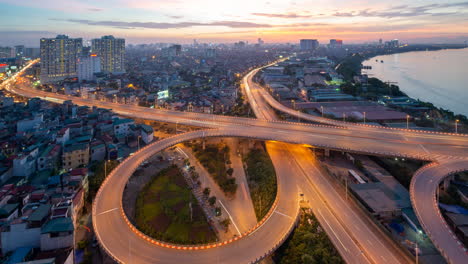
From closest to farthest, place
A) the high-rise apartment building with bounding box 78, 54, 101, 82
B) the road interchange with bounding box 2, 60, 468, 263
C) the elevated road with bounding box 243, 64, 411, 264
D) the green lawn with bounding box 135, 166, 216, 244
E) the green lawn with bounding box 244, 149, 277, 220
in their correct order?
the elevated road with bounding box 243, 64, 411, 264
the green lawn with bounding box 135, 166, 216, 244
the road interchange with bounding box 2, 60, 468, 263
the green lawn with bounding box 244, 149, 277, 220
the high-rise apartment building with bounding box 78, 54, 101, 82

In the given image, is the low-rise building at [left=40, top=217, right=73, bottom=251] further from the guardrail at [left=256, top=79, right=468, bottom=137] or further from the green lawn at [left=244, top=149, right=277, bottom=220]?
the guardrail at [left=256, top=79, right=468, bottom=137]

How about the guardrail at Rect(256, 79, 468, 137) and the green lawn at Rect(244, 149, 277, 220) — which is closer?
the green lawn at Rect(244, 149, 277, 220)

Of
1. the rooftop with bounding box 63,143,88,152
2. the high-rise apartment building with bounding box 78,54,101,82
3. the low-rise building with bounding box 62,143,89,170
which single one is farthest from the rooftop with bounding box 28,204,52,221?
the high-rise apartment building with bounding box 78,54,101,82

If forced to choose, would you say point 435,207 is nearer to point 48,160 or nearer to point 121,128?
point 48,160

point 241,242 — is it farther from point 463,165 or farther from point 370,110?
point 370,110

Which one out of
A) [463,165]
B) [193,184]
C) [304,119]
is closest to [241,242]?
[193,184]

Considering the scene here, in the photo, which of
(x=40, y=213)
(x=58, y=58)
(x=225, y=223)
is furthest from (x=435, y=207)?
(x=58, y=58)

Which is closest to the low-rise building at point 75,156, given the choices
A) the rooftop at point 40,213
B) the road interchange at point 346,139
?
the road interchange at point 346,139
